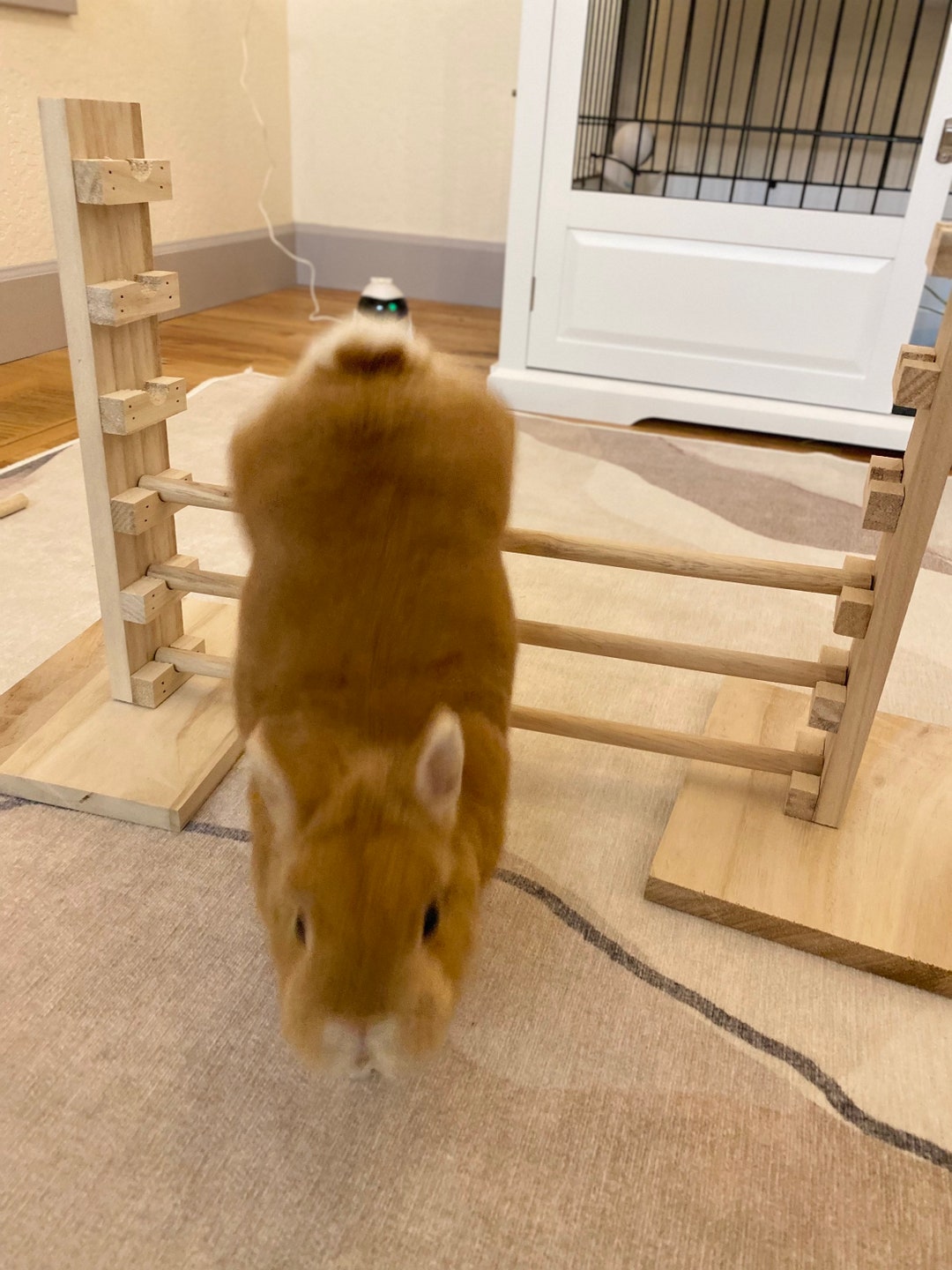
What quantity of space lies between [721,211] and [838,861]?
5.24 ft

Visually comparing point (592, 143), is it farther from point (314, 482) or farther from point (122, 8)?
point (314, 482)

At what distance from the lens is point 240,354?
246cm

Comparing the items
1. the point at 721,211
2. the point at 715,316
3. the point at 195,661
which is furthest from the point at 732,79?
the point at 195,661

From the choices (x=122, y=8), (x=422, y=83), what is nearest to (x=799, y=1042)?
(x=122, y=8)

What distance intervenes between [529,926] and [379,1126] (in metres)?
0.23

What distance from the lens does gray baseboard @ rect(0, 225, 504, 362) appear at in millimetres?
2879

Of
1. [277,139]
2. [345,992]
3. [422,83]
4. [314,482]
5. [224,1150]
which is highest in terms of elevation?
[422,83]

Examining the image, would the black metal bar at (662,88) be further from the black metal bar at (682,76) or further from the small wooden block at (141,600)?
the small wooden block at (141,600)

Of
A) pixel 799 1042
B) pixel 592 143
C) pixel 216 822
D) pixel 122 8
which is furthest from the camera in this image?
pixel 122 8

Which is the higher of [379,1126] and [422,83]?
[422,83]

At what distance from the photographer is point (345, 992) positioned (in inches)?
21.7

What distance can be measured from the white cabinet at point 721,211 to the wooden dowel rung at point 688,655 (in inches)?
52.6

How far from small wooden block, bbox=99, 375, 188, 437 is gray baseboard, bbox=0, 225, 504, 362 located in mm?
1905

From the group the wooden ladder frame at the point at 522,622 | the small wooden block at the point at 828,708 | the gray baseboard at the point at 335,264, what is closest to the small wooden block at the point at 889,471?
Answer: the wooden ladder frame at the point at 522,622
